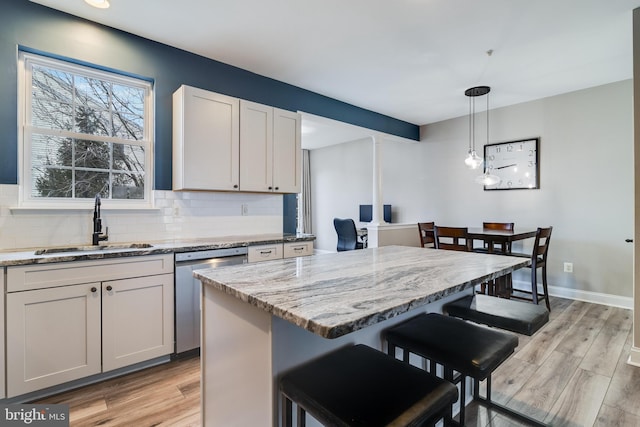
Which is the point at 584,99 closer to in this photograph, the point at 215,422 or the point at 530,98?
the point at 530,98

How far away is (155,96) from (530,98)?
4.38 m

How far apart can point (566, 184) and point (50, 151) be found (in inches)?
208

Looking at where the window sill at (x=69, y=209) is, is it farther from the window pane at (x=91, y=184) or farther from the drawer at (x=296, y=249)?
the drawer at (x=296, y=249)

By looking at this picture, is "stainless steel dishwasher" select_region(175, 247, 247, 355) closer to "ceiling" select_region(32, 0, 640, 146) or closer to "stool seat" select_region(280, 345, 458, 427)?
"stool seat" select_region(280, 345, 458, 427)

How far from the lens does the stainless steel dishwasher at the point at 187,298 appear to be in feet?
7.59

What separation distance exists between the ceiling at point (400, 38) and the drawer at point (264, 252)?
5.82ft

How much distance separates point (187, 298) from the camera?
235 cm

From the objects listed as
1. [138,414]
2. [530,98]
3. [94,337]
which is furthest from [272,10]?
[530,98]

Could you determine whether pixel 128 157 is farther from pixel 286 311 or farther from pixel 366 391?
pixel 366 391

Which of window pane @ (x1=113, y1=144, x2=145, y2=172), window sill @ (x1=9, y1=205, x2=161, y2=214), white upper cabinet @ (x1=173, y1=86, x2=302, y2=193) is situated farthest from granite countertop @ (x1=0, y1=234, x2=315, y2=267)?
window pane @ (x1=113, y1=144, x2=145, y2=172)

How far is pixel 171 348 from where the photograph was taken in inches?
90.4

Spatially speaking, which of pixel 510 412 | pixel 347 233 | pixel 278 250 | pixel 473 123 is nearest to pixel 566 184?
pixel 473 123

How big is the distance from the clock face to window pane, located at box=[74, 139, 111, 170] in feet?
15.1

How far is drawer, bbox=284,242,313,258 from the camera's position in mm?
2992
